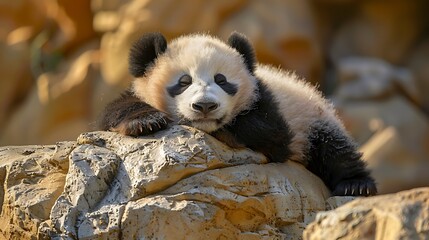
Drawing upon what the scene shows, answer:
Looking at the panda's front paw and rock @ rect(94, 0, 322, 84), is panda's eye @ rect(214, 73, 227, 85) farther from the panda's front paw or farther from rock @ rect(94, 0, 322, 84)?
rock @ rect(94, 0, 322, 84)

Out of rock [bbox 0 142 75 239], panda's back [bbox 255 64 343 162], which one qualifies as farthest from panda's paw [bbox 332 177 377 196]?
rock [bbox 0 142 75 239]

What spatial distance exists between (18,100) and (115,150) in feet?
24.9

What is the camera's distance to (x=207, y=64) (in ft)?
17.0

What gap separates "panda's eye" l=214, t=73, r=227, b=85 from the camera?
5.20 meters

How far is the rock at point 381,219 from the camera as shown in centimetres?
282

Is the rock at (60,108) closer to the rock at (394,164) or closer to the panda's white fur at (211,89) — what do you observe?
the rock at (394,164)

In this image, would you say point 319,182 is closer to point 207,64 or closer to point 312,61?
point 207,64

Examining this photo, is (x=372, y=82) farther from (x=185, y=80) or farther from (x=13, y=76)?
(x=185, y=80)

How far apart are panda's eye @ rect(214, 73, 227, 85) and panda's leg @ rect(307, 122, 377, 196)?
29.5 inches

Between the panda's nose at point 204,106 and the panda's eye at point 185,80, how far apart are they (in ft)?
1.12

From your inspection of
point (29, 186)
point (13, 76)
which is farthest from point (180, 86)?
point (13, 76)

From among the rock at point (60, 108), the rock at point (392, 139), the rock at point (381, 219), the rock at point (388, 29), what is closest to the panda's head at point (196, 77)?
the rock at point (381, 219)

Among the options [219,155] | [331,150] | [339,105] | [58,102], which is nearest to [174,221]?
[219,155]

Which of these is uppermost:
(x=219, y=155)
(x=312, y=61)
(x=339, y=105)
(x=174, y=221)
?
(x=312, y=61)
